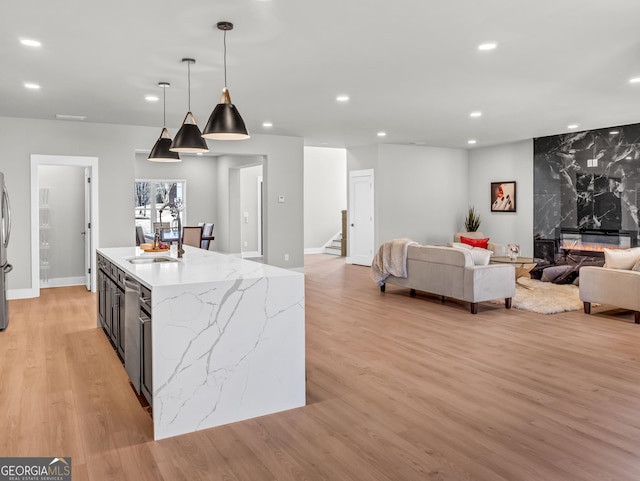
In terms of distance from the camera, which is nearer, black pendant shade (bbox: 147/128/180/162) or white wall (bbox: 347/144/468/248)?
black pendant shade (bbox: 147/128/180/162)

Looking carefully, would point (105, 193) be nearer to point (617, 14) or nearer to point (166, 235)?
point (166, 235)

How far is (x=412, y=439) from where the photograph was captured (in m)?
2.76

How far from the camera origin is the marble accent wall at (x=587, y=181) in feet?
27.0

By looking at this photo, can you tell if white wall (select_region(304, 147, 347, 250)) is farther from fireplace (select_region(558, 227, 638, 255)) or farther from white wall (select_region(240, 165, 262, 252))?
fireplace (select_region(558, 227, 638, 255))

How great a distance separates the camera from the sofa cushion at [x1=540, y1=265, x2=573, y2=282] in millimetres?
8297

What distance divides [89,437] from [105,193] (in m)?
5.56

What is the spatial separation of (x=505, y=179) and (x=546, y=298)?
4.35 m

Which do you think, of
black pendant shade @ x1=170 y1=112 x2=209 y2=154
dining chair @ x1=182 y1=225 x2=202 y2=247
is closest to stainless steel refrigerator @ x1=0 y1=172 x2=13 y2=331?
black pendant shade @ x1=170 y1=112 x2=209 y2=154

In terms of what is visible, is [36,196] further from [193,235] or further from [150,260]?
[150,260]

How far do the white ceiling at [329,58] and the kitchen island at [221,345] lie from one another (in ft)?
6.01

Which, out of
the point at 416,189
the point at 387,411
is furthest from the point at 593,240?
the point at 387,411

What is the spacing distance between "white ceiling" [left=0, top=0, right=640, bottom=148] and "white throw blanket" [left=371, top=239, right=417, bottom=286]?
186 cm

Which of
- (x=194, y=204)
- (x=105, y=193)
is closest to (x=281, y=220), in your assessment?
(x=105, y=193)

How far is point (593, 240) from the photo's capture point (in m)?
8.73
